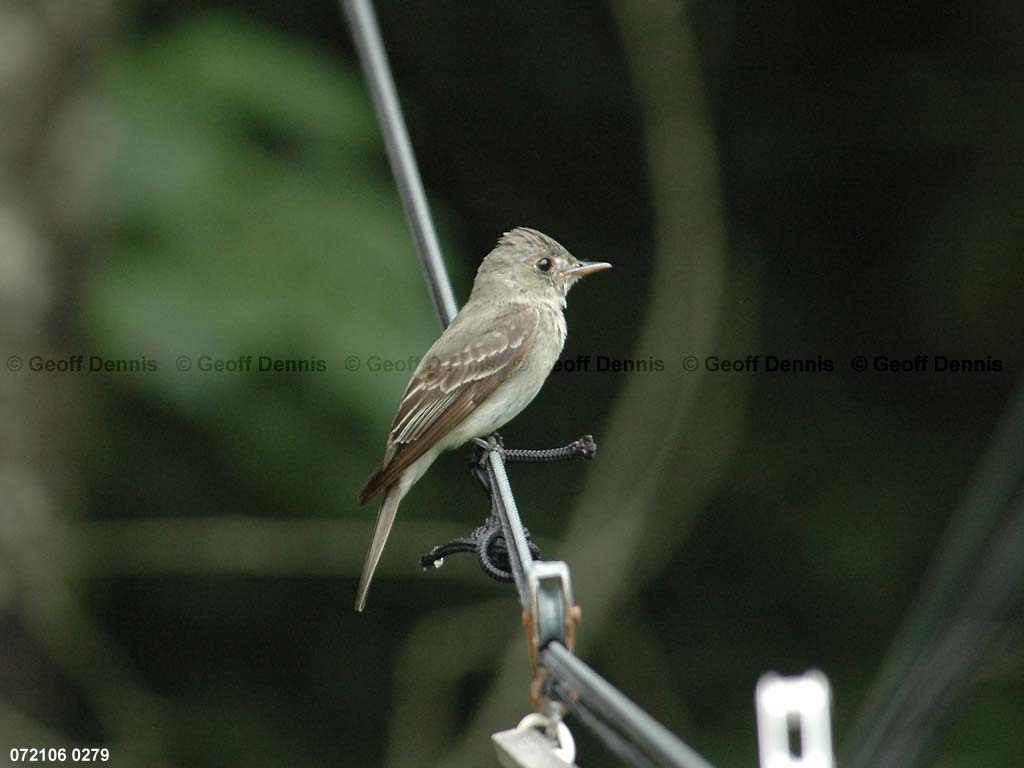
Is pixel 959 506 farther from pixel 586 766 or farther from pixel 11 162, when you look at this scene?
pixel 11 162

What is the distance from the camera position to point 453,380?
4.25m

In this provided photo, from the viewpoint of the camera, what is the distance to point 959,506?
587cm

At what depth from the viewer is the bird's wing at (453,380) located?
160 inches

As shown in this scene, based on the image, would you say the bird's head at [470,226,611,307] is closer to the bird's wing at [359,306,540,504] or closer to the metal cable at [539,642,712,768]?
the bird's wing at [359,306,540,504]

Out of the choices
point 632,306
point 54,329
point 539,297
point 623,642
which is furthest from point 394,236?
point 623,642

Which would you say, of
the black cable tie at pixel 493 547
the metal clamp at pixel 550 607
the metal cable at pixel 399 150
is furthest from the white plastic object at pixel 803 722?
the metal cable at pixel 399 150

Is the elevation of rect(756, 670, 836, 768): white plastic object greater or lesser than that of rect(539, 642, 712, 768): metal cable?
greater

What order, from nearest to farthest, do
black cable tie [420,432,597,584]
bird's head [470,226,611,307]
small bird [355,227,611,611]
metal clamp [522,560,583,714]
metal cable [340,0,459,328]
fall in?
metal clamp [522,560,583,714] < black cable tie [420,432,597,584] < metal cable [340,0,459,328] < small bird [355,227,611,611] < bird's head [470,226,611,307]

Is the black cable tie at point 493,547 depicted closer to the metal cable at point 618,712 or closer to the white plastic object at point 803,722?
the metal cable at point 618,712

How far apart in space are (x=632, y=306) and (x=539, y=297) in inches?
62.4

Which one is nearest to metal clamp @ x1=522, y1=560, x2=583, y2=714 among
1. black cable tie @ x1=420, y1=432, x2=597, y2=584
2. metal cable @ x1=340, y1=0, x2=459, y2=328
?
black cable tie @ x1=420, y1=432, x2=597, y2=584

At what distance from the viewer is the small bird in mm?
4062

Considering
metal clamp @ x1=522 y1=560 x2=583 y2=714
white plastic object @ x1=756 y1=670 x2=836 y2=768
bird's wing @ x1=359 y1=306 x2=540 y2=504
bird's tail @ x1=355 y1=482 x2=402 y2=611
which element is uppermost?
white plastic object @ x1=756 y1=670 x2=836 y2=768

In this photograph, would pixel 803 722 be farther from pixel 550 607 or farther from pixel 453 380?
pixel 453 380
